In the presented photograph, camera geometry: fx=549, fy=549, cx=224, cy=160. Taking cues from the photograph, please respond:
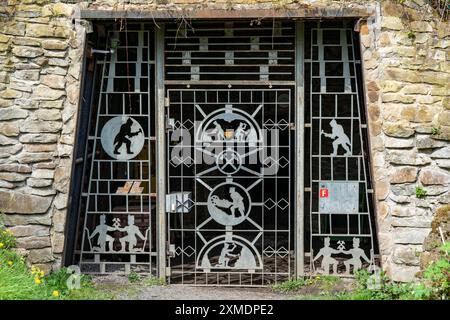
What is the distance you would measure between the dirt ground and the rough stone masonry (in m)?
0.54

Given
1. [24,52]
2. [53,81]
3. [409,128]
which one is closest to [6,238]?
[53,81]

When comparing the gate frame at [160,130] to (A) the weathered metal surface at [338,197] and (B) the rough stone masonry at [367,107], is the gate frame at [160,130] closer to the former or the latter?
(B) the rough stone masonry at [367,107]

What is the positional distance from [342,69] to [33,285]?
10.8 feet

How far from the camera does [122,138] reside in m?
5.21

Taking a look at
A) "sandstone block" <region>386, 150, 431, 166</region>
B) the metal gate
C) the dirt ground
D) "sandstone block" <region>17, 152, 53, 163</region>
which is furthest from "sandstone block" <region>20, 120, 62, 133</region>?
"sandstone block" <region>386, 150, 431, 166</region>

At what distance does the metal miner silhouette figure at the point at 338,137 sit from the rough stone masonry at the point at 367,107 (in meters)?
0.31

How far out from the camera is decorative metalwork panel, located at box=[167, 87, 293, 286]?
203 inches

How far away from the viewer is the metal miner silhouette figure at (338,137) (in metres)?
5.12

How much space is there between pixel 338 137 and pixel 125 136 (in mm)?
2008

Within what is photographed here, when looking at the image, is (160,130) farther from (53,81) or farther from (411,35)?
(411,35)

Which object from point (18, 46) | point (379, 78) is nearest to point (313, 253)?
point (379, 78)

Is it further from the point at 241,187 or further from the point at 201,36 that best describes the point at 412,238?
the point at 201,36

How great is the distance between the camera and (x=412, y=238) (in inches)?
187
